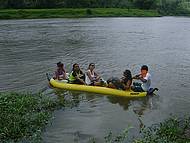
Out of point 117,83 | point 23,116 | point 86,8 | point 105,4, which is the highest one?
point 105,4

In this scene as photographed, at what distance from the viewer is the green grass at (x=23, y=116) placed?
12070 millimetres

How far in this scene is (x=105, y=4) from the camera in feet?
357

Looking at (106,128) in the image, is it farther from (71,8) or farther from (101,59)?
(71,8)

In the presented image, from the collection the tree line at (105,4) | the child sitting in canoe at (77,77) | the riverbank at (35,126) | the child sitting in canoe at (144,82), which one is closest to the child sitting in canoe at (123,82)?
the child sitting in canoe at (144,82)

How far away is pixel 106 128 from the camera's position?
530 inches

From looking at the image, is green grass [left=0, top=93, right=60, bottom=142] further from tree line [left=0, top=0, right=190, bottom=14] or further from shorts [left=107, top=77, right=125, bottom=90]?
tree line [left=0, top=0, right=190, bottom=14]

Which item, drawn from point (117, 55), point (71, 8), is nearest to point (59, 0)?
point (71, 8)

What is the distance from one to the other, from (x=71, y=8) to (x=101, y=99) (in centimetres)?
8150

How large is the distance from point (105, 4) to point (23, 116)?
9815 centimetres

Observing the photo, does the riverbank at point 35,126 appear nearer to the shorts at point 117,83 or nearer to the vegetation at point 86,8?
the shorts at point 117,83

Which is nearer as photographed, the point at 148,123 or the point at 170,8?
the point at 148,123

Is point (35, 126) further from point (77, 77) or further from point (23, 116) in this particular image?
point (77, 77)

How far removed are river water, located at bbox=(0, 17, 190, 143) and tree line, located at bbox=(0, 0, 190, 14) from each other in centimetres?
4448

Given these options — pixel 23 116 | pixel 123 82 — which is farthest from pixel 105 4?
pixel 23 116
